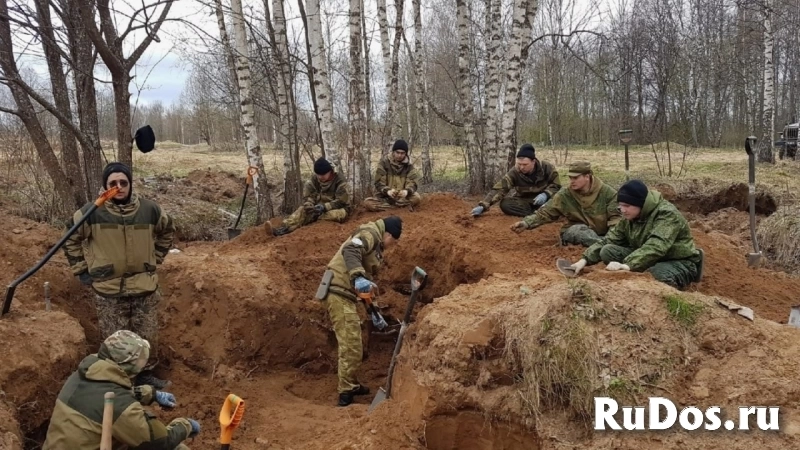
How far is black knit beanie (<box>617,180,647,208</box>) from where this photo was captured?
4.67 meters

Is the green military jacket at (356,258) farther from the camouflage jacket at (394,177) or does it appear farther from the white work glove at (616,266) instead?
the camouflage jacket at (394,177)

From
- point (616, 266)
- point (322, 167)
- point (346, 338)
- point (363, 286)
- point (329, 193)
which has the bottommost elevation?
point (346, 338)

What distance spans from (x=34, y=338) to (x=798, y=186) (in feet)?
45.5

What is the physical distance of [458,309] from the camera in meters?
4.17

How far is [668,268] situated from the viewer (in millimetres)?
4699

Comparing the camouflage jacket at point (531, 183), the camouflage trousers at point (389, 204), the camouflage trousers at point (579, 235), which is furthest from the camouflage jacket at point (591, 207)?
the camouflage trousers at point (389, 204)

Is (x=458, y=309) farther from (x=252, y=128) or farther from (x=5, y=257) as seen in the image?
(x=252, y=128)

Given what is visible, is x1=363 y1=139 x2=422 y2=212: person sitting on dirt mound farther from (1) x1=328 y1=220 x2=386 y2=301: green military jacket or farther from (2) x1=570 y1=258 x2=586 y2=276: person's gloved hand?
(2) x1=570 y1=258 x2=586 y2=276: person's gloved hand

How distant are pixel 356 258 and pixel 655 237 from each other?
8.72 feet

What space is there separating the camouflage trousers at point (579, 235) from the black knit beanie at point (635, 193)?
4.74 ft

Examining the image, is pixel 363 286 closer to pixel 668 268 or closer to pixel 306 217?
pixel 668 268

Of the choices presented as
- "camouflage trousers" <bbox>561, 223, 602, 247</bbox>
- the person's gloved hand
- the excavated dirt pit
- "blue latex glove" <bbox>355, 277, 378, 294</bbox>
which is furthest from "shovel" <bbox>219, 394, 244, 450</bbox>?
"camouflage trousers" <bbox>561, 223, 602, 247</bbox>

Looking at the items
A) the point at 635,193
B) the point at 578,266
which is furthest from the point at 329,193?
the point at 635,193

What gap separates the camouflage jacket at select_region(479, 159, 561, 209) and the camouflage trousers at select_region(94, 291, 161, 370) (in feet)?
15.6
